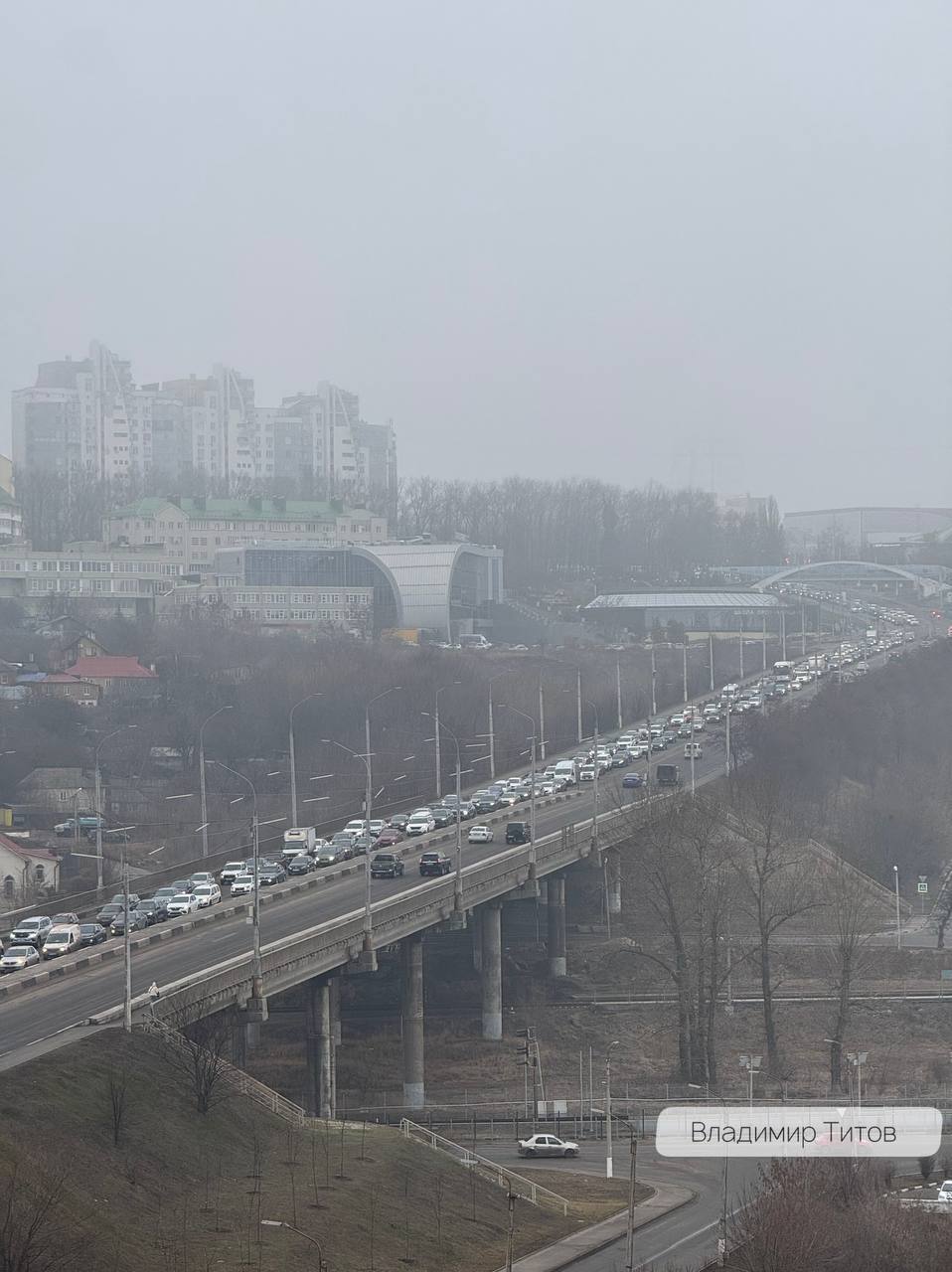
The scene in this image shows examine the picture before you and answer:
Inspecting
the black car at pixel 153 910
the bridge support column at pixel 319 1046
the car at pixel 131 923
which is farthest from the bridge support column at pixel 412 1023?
the car at pixel 131 923

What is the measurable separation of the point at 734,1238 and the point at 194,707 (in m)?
55.0

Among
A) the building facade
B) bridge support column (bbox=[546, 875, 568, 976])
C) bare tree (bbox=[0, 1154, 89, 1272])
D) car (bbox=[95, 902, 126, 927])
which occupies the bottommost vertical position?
bridge support column (bbox=[546, 875, 568, 976])

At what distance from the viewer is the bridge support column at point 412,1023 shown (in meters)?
35.8

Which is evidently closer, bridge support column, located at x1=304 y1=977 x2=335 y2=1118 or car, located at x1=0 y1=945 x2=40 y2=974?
car, located at x1=0 y1=945 x2=40 y2=974

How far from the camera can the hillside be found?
1908cm

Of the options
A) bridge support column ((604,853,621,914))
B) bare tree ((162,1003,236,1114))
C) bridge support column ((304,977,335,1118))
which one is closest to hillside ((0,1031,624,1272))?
bare tree ((162,1003,236,1114))

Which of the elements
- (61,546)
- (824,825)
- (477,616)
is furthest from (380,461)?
(824,825)

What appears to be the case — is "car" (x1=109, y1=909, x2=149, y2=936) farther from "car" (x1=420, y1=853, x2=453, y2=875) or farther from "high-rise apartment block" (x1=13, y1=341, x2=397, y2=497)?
"high-rise apartment block" (x1=13, y1=341, x2=397, y2=497)

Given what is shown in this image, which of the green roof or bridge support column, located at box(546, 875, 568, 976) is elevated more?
the green roof

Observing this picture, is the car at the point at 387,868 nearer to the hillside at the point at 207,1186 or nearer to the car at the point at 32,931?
the car at the point at 32,931

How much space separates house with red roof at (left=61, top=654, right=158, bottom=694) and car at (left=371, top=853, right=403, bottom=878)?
37121 mm

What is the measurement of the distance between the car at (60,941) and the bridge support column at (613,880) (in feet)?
62.2

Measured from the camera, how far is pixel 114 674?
80125 millimetres

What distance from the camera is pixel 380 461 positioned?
18200cm
